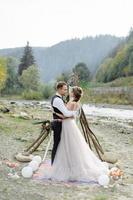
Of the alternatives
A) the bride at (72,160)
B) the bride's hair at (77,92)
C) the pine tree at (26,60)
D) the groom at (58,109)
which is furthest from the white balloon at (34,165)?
the pine tree at (26,60)

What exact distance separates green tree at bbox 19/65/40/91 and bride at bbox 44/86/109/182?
108451 mm

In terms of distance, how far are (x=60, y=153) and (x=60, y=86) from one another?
180 cm

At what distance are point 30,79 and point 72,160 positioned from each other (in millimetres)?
112879

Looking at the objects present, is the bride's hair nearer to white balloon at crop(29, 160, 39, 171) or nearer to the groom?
the groom

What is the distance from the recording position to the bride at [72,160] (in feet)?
41.4

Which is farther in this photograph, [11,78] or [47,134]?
[11,78]

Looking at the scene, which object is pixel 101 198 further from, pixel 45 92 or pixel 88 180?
pixel 45 92

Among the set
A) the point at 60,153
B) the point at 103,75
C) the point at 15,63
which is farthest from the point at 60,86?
the point at 103,75

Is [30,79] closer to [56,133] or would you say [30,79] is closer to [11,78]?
[11,78]

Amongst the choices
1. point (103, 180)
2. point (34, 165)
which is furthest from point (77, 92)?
point (103, 180)

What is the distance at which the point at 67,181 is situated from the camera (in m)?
12.5

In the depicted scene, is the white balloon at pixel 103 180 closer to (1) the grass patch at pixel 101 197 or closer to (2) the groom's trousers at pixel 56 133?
(1) the grass patch at pixel 101 197

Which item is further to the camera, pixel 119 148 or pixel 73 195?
pixel 119 148

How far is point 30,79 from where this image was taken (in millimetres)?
124938
